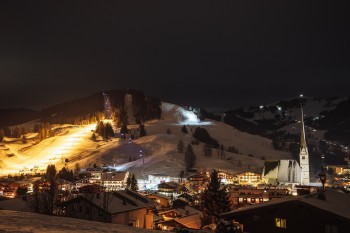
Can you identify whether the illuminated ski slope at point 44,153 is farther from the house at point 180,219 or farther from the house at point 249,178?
the house at point 180,219

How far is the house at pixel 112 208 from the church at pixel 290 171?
217 ft

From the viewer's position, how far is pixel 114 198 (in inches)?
1294

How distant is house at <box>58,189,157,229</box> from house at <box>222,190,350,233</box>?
1481cm

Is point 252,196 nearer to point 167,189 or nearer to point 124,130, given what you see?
point 167,189

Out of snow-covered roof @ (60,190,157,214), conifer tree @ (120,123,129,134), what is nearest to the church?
snow-covered roof @ (60,190,157,214)

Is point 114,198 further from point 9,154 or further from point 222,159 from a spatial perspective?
point 9,154

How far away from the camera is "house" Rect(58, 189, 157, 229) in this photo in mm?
30016

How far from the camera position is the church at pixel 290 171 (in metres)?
93.2

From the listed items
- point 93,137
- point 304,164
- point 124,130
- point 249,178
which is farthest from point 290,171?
point 93,137

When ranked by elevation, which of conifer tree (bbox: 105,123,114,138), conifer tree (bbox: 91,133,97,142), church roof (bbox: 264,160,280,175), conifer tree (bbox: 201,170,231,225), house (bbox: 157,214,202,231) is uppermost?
conifer tree (bbox: 105,123,114,138)

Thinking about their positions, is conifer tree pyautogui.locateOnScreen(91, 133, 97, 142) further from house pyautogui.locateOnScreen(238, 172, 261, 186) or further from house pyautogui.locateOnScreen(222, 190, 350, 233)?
house pyautogui.locateOnScreen(222, 190, 350, 233)

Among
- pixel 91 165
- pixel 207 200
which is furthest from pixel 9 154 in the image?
pixel 207 200

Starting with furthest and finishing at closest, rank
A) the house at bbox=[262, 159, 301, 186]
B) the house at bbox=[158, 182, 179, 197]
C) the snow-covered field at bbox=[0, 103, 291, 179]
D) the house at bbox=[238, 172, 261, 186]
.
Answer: the snow-covered field at bbox=[0, 103, 291, 179] < the house at bbox=[238, 172, 261, 186] < the house at bbox=[262, 159, 301, 186] < the house at bbox=[158, 182, 179, 197]

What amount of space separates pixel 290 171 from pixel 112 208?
7536 centimetres
